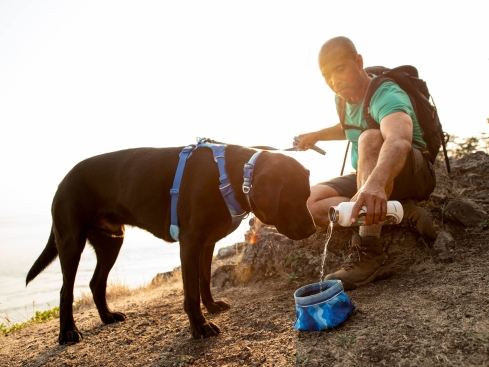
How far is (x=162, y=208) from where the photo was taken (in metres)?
3.28

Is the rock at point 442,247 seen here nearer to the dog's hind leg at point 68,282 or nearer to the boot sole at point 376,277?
the boot sole at point 376,277

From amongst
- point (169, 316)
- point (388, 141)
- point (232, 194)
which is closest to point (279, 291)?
point (169, 316)

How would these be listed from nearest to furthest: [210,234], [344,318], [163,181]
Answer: [344,318] < [210,234] < [163,181]

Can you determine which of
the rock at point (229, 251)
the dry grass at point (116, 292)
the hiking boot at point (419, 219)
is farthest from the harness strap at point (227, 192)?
the dry grass at point (116, 292)

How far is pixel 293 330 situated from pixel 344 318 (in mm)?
337

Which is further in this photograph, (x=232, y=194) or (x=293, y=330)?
(x=232, y=194)

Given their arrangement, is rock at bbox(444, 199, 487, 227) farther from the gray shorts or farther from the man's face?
the man's face

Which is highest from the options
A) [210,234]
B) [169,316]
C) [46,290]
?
[210,234]

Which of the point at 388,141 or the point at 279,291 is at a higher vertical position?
the point at 388,141

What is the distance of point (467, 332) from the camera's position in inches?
75.2

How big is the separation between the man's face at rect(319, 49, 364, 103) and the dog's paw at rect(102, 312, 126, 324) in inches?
120

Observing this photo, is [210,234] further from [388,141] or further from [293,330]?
[388,141]

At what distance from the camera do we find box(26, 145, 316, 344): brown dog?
2.88 meters

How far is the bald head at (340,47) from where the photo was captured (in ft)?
11.7
